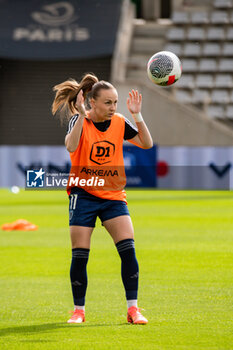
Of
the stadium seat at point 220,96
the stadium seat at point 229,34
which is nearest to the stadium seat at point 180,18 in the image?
the stadium seat at point 229,34

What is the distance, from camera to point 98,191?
565 cm

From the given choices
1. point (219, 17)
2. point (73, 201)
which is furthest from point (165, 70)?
point (219, 17)

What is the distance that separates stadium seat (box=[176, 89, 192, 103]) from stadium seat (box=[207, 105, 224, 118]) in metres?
1.16

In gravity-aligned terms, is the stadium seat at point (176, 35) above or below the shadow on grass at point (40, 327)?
above

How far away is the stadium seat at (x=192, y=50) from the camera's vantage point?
3819 cm

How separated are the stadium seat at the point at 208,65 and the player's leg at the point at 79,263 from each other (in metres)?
32.8

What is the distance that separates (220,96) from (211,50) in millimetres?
3019

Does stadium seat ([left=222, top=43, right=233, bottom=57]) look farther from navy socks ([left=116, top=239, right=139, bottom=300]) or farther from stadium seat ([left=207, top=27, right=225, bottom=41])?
navy socks ([left=116, top=239, right=139, bottom=300])

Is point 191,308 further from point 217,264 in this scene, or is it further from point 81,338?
point 217,264

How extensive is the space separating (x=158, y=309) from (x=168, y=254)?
174 inches

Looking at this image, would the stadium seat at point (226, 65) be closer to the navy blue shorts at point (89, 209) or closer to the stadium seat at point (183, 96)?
the stadium seat at point (183, 96)

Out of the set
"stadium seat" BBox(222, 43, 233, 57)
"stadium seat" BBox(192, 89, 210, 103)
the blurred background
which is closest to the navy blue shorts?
the blurred background

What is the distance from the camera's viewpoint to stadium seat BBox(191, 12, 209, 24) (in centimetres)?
3912

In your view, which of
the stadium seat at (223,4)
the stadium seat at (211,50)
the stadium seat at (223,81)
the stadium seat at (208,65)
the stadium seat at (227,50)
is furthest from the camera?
the stadium seat at (223,4)
